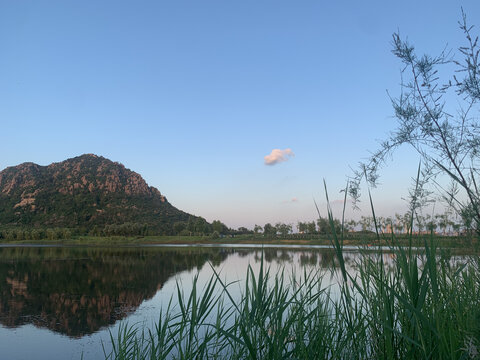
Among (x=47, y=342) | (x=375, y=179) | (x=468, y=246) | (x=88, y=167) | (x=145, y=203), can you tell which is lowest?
(x=47, y=342)

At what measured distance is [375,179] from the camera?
3816mm

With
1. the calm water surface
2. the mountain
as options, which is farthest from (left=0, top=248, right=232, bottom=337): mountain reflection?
the mountain

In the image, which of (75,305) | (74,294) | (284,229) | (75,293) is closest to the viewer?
(75,305)

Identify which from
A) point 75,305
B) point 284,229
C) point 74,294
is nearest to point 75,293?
point 74,294

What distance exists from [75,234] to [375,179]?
331 ft

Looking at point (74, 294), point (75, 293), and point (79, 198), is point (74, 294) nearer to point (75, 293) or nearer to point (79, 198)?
point (75, 293)

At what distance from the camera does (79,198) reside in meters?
122

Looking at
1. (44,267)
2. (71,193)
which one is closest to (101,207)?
(71,193)

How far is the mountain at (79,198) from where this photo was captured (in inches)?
4309

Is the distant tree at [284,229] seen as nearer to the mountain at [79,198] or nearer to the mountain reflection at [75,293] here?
the mountain at [79,198]

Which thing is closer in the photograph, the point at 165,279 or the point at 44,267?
the point at 165,279

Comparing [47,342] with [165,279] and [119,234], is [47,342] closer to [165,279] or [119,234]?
[165,279]

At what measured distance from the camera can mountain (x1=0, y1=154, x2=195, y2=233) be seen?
359ft

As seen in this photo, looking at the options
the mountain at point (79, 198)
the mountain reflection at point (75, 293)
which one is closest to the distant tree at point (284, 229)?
the mountain at point (79, 198)
